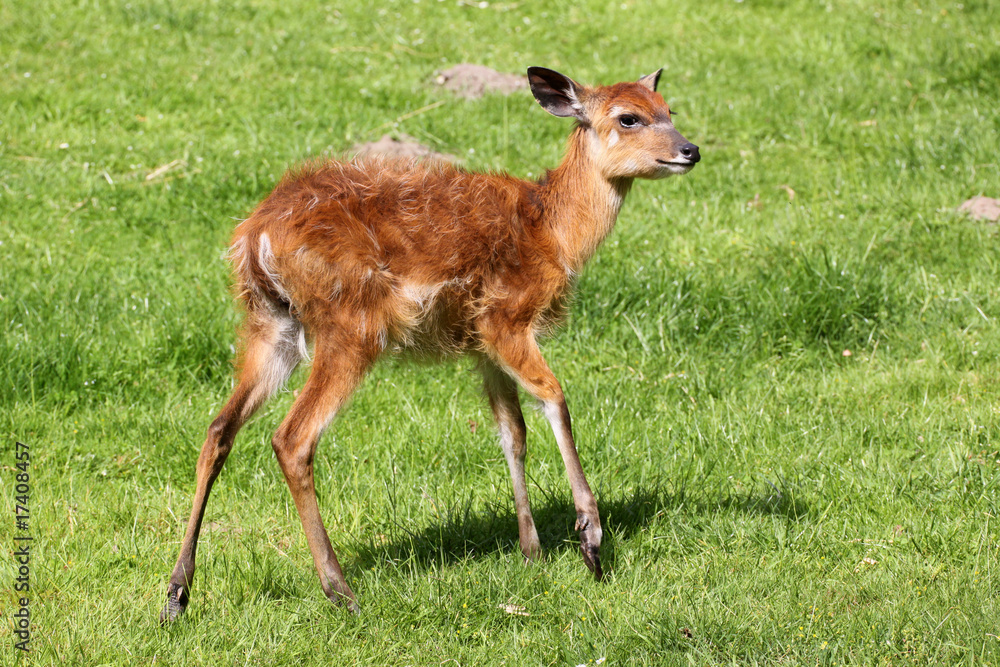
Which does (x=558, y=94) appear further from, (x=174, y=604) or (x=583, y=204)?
(x=174, y=604)

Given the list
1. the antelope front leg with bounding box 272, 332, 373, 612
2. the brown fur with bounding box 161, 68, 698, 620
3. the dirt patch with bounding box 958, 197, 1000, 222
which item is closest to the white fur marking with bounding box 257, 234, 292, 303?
the brown fur with bounding box 161, 68, 698, 620

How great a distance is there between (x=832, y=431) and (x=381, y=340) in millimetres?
2631

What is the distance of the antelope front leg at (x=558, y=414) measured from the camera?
4148 millimetres

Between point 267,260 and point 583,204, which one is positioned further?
point 583,204

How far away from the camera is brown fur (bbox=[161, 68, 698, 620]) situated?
12.9 feet

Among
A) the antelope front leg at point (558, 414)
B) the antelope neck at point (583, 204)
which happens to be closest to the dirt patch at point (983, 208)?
the antelope neck at point (583, 204)

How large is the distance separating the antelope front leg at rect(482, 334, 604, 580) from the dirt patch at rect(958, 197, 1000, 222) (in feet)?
15.5

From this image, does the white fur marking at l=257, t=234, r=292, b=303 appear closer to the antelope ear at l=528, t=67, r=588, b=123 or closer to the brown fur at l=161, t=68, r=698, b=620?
the brown fur at l=161, t=68, r=698, b=620

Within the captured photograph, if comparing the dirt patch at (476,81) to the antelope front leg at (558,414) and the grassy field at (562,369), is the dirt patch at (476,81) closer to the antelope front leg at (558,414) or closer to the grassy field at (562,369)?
the grassy field at (562,369)

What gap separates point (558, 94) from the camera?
4.75 metres

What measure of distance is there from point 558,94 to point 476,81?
5193 mm

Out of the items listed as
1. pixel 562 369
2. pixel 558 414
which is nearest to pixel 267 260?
pixel 558 414

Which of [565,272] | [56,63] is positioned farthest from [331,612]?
[56,63]

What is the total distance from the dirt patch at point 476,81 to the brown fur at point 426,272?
501 centimetres
